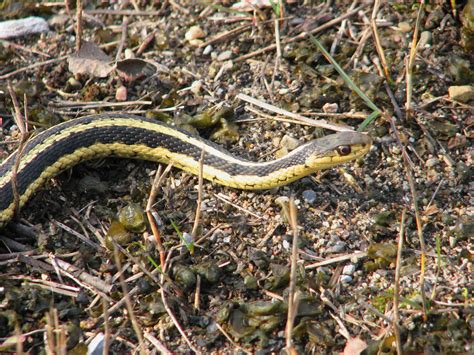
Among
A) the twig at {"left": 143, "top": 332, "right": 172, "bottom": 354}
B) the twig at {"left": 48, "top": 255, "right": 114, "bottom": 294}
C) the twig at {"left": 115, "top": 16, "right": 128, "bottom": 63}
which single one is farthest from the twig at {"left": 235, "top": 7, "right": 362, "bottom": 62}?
the twig at {"left": 143, "top": 332, "right": 172, "bottom": 354}

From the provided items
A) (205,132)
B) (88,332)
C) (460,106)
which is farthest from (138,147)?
(460,106)

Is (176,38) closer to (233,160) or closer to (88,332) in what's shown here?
(233,160)

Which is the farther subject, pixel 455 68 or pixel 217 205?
pixel 455 68

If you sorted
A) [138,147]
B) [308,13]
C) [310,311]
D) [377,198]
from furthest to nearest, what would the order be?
1. [308,13]
2. [138,147]
3. [377,198]
4. [310,311]

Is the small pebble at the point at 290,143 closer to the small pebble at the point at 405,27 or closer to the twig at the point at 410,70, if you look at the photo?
the twig at the point at 410,70

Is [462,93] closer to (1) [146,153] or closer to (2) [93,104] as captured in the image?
(1) [146,153]

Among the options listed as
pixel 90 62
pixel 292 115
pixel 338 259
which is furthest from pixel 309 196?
pixel 90 62

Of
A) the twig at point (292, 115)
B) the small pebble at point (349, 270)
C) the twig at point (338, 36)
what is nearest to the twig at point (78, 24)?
the twig at point (292, 115)
